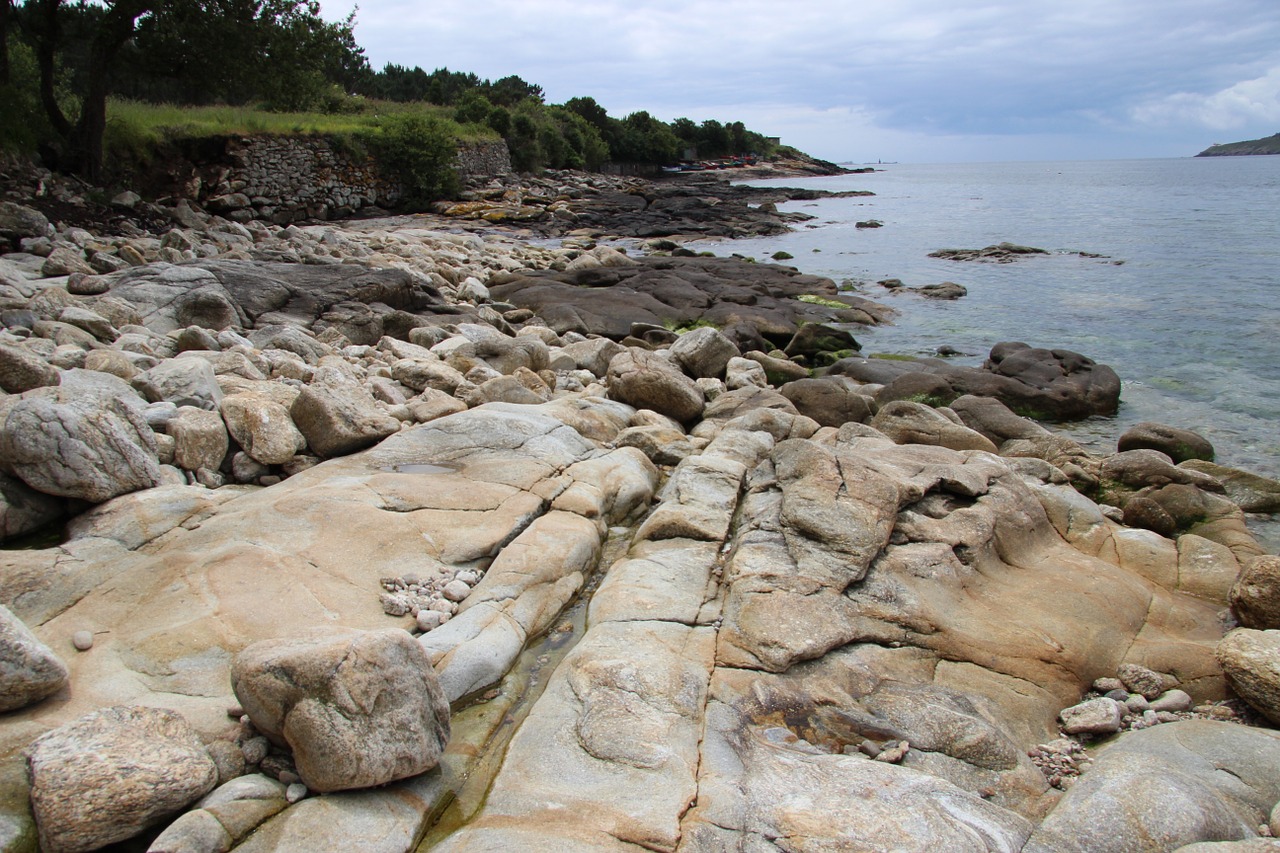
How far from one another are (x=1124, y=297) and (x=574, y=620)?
24083 millimetres

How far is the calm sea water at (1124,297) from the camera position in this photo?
531 inches

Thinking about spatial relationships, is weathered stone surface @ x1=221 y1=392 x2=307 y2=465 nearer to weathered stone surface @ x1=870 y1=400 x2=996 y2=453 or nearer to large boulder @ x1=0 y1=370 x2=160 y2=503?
large boulder @ x1=0 y1=370 x2=160 y2=503

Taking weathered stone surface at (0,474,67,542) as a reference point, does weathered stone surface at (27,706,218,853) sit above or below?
below

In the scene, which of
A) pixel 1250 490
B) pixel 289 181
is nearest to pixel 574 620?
pixel 1250 490

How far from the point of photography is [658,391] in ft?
32.7

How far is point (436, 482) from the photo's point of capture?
6367 mm

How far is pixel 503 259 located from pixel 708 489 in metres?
19.3

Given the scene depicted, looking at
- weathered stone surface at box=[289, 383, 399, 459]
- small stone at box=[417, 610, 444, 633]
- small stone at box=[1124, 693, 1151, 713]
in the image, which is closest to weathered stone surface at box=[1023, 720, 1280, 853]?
small stone at box=[1124, 693, 1151, 713]

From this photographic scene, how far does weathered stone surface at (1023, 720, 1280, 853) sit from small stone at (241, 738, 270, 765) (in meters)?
3.42

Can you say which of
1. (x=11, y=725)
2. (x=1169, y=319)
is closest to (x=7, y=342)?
(x=11, y=725)

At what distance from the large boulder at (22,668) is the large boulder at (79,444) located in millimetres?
1957

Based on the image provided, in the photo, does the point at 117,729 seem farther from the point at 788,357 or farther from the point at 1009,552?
the point at 788,357

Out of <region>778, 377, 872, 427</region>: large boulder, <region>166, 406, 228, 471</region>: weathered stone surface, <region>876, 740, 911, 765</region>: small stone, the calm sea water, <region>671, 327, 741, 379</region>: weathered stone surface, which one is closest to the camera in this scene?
<region>876, 740, 911, 765</region>: small stone

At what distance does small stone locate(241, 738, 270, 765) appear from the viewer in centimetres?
358
